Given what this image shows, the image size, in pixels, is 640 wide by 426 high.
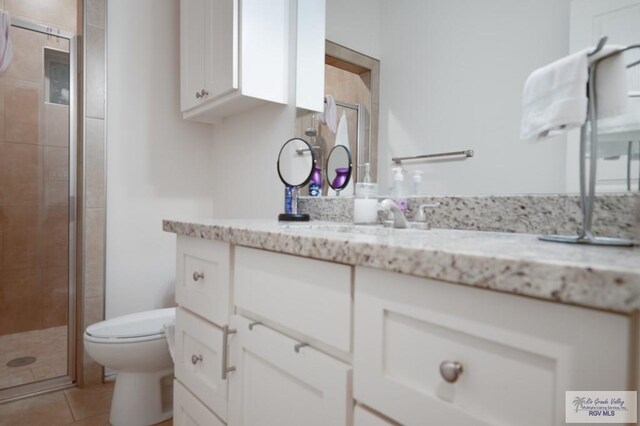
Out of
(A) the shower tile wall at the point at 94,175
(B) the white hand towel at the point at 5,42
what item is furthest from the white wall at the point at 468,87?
(B) the white hand towel at the point at 5,42

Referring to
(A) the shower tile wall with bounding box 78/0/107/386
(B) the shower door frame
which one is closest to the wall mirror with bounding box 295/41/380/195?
(A) the shower tile wall with bounding box 78/0/107/386

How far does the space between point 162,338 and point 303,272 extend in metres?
1.07

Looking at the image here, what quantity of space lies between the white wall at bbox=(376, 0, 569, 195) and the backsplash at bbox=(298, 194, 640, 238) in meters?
0.06

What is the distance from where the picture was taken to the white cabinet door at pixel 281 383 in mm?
591

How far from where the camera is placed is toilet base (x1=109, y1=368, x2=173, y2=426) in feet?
4.91

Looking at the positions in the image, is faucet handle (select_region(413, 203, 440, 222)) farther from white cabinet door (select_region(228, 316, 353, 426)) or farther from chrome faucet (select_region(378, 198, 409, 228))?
white cabinet door (select_region(228, 316, 353, 426))

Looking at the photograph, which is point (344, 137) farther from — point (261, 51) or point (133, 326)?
point (133, 326)

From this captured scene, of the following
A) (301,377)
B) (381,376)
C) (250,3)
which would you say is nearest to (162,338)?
(301,377)

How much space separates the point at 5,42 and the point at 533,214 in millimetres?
2487

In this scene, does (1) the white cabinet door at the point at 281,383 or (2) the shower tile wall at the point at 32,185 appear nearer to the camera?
(1) the white cabinet door at the point at 281,383

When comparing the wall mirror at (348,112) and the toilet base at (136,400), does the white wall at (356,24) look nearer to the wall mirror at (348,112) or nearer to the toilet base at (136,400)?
the wall mirror at (348,112)

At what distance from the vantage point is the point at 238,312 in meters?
0.84

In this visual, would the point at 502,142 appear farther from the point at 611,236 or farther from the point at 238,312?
the point at 238,312

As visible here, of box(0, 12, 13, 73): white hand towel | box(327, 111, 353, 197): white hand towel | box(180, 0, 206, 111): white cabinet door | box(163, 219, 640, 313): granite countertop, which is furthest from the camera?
box(0, 12, 13, 73): white hand towel
